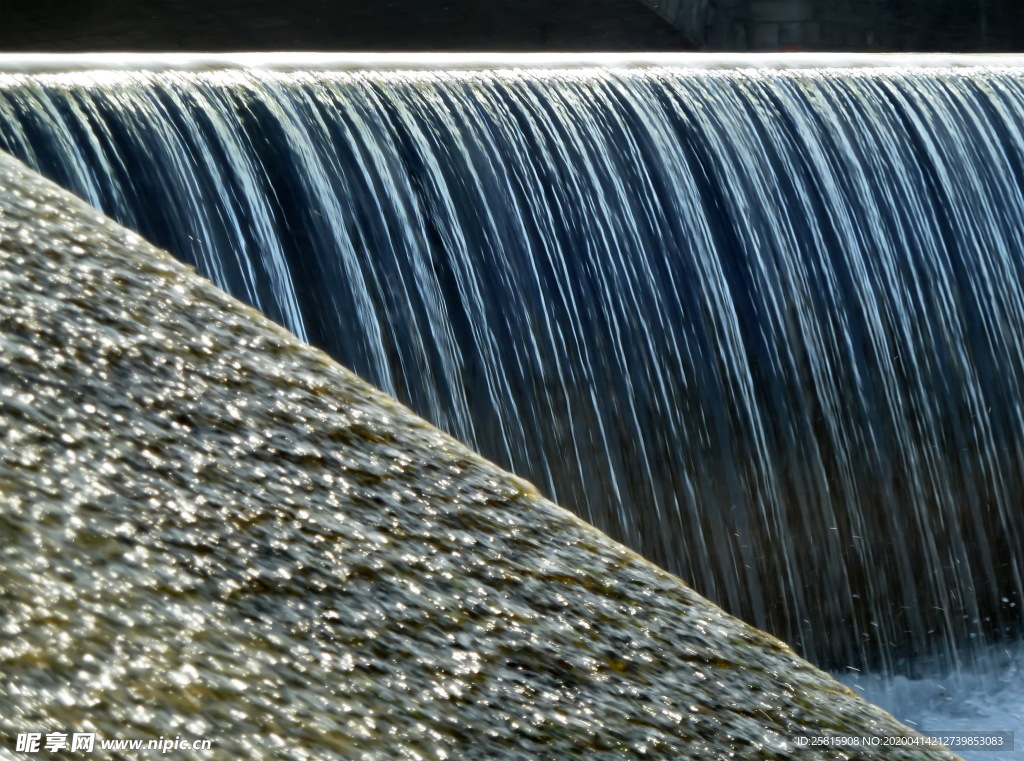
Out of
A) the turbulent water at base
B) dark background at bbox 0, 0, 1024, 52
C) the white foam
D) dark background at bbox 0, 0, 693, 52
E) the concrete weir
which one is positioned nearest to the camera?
the concrete weir

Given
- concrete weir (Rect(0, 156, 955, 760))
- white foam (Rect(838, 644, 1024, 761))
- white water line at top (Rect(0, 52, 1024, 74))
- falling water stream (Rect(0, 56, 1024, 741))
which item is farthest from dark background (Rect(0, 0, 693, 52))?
concrete weir (Rect(0, 156, 955, 760))

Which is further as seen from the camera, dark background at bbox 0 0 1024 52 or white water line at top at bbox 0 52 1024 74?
dark background at bbox 0 0 1024 52

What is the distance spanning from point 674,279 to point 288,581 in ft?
13.0

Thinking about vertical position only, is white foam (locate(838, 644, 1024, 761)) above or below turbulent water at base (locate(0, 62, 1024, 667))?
below

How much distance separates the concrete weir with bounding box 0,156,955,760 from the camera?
1.08 m

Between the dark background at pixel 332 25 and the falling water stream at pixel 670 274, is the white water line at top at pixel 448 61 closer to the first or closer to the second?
the falling water stream at pixel 670 274

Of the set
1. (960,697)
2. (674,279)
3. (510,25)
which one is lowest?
(960,697)

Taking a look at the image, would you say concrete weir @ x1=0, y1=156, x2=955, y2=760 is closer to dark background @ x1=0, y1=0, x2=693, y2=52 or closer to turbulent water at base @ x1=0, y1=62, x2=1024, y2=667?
turbulent water at base @ x1=0, y1=62, x2=1024, y2=667

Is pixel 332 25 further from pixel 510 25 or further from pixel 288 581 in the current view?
pixel 288 581

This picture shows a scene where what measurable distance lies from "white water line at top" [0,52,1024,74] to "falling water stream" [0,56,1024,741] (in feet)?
0.10

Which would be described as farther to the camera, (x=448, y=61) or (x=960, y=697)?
(x=448, y=61)

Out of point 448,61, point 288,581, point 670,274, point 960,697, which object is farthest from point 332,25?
point 288,581

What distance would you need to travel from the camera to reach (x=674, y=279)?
5.02 m

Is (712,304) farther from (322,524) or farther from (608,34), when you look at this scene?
(608,34)
